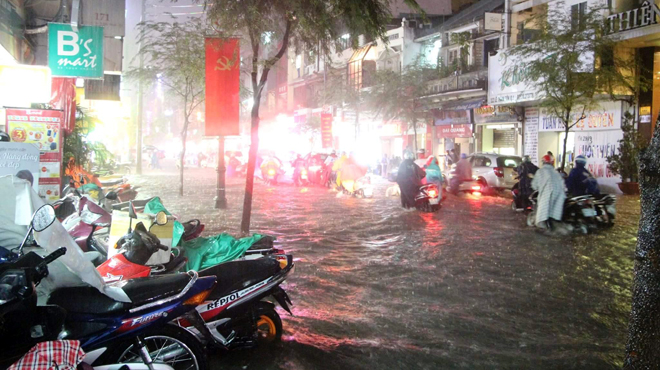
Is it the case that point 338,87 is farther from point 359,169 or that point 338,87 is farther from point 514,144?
point 359,169

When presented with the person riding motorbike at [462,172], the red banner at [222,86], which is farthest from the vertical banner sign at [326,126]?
the red banner at [222,86]

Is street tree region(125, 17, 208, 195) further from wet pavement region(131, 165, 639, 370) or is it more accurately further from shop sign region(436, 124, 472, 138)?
shop sign region(436, 124, 472, 138)

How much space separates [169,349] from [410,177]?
36.9 feet

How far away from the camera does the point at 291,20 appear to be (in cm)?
1005

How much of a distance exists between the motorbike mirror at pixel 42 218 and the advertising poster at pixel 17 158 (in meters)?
4.39

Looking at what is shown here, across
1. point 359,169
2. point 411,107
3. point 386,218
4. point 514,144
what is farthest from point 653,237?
point 411,107

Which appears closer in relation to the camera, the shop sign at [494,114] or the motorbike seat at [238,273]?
the motorbike seat at [238,273]

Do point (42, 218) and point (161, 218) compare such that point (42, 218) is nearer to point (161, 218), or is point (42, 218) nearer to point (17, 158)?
point (161, 218)

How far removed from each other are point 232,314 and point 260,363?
1.60 feet

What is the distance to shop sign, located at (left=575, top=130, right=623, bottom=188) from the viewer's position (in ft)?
70.3

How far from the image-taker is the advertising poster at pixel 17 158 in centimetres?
680

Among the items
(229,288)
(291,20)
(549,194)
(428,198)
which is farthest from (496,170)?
(229,288)

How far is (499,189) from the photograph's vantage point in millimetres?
19906

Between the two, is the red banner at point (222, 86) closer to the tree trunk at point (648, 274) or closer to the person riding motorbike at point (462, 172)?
the tree trunk at point (648, 274)
